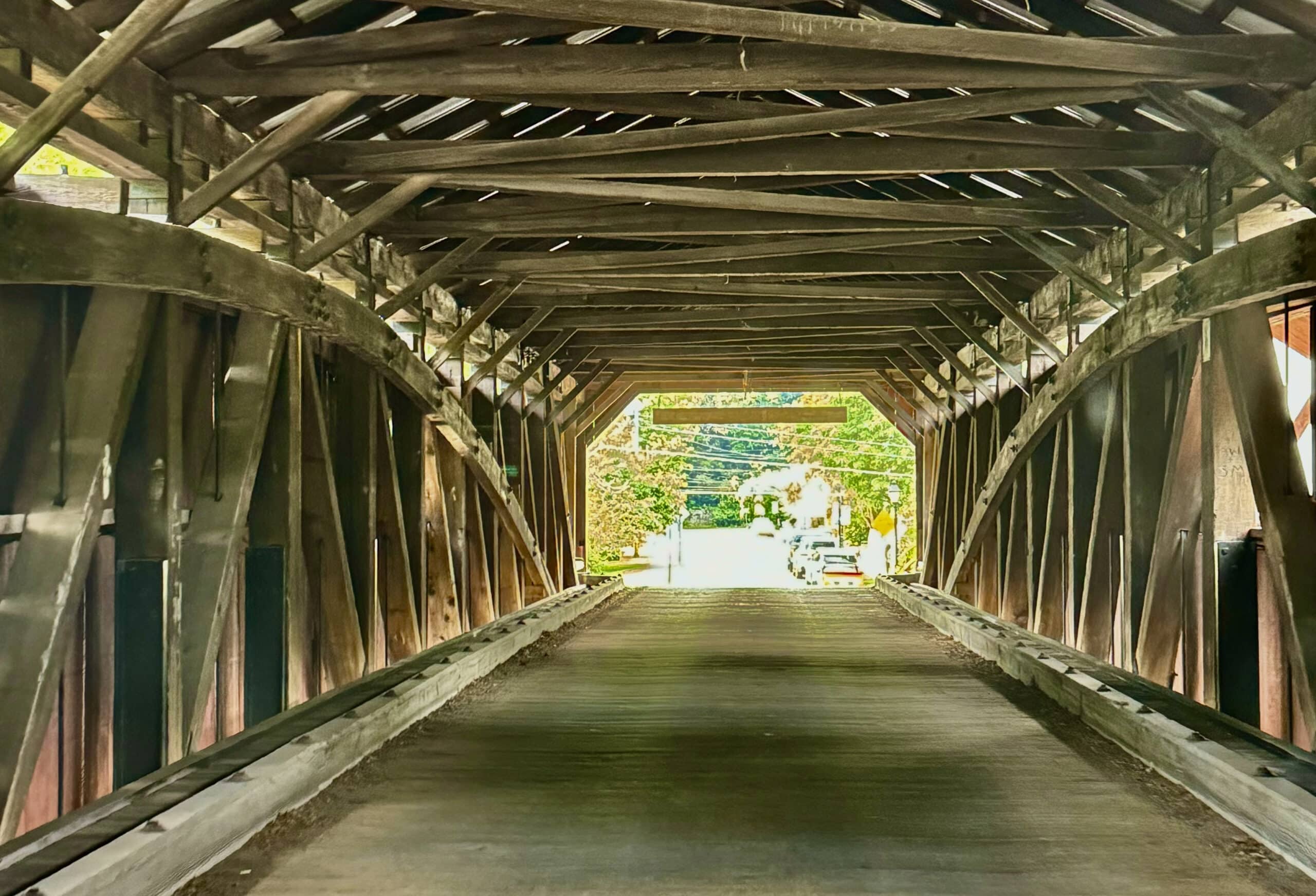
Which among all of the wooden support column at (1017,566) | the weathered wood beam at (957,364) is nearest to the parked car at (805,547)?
the weathered wood beam at (957,364)

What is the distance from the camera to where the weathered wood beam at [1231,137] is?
15.6 feet

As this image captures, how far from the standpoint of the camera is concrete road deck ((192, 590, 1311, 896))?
335cm

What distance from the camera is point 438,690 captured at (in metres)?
5.88

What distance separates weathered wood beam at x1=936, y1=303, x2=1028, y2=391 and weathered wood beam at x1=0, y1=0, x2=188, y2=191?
7.52 metres

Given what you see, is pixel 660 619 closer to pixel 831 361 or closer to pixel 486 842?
pixel 831 361

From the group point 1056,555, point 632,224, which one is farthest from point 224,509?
point 1056,555

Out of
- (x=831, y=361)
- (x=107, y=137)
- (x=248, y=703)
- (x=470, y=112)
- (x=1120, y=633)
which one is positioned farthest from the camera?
(x=831, y=361)

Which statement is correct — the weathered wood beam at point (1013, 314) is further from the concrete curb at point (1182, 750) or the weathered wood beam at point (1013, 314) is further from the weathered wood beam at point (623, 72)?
the weathered wood beam at point (623, 72)

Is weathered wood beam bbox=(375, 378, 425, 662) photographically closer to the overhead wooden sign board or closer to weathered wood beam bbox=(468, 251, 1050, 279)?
weathered wood beam bbox=(468, 251, 1050, 279)

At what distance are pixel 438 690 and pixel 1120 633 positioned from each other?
483 cm

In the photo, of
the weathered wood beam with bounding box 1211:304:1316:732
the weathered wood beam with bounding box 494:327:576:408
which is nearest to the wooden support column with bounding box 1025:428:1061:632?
the weathered wood beam with bounding box 494:327:576:408

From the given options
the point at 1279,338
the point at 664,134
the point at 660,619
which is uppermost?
the point at 664,134

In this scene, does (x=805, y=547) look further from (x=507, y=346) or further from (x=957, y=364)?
(x=507, y=346)

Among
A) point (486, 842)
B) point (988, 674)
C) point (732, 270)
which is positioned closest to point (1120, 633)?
point (988, 674)
